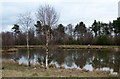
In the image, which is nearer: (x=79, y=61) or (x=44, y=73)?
(x=44, y=73)

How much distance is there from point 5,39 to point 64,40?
925 inches

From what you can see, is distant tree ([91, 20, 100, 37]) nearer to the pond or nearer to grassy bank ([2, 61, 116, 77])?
the pond

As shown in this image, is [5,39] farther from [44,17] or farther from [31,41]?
[44,17]

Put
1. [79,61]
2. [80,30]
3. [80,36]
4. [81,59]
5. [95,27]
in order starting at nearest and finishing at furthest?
[79,61] → [81,59] → [80,36] → [95,27] → [80,30]

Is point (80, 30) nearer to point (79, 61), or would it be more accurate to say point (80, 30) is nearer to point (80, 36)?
point (80, 36)

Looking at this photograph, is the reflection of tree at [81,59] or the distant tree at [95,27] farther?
the distant tree at [95,27]

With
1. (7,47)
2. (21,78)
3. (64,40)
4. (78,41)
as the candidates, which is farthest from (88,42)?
(21,78)

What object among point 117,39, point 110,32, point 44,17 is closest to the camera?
point 44,17

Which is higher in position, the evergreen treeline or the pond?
the evergreen treeline

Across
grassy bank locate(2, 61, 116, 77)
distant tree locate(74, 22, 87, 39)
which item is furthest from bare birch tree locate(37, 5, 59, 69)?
distant tree locate(74, 22, 87, 39)

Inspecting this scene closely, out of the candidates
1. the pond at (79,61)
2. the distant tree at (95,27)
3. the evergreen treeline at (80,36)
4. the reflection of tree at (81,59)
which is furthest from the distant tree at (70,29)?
the pond at (79,61)

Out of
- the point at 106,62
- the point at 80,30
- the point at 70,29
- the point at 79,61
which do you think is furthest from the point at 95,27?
the point at 79,61

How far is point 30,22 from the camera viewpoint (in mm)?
14117

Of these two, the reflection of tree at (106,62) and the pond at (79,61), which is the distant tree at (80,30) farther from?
the reflection of tree at (106,62)
